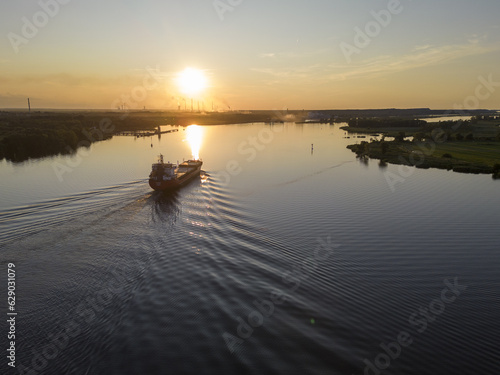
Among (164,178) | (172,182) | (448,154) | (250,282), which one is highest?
(448,154)

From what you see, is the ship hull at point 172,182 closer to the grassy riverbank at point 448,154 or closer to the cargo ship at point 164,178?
the cargo ship at point 164,178

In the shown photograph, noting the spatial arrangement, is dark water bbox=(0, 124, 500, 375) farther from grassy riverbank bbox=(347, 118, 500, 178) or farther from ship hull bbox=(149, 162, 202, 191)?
grassy riverbank bbox=(347, 118, 500, 178)

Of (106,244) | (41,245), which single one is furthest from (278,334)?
(41,245)

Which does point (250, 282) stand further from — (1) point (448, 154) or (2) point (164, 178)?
(1) point (448, 154)

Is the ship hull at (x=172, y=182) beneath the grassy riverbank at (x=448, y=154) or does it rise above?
beneath

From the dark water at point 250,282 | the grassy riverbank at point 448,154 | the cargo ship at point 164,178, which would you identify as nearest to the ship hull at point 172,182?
the cargo ship at point 164,178

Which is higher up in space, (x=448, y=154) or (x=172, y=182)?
(x=448, y=154)

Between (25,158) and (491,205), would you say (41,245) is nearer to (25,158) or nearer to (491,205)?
(491,205)

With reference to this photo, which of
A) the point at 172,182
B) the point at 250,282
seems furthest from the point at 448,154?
the point at 250,282

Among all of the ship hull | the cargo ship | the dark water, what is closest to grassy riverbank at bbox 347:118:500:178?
the dark water
